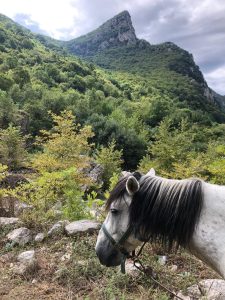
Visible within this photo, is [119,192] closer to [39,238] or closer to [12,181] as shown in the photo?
[39,238]

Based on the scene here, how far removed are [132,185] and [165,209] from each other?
30cm

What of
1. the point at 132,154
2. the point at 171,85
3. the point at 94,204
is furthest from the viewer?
the point at 171,85

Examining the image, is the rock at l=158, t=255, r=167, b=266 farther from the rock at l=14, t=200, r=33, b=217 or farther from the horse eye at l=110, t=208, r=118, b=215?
the rock at l=14, t=200, r=33, b=217

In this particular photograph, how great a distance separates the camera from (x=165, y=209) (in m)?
2.78

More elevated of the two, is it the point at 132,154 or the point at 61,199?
the point at 61,199

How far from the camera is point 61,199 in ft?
28.0

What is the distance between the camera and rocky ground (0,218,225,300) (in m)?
4.52

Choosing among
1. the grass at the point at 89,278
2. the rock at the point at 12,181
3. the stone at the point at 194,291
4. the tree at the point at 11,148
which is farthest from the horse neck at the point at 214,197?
the tree at the point at 11,148

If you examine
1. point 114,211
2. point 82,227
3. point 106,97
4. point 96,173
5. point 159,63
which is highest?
point 159,63

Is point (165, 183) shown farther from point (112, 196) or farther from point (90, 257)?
point (90, 257)

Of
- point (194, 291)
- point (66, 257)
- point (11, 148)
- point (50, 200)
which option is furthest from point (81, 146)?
point (194, 291)

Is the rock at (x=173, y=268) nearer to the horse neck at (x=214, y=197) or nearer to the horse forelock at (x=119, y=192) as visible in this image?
the horse forelock at (x=119, y=192)

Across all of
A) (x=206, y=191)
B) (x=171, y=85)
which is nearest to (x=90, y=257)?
(x=206, y=191)

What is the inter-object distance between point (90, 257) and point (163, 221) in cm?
289
